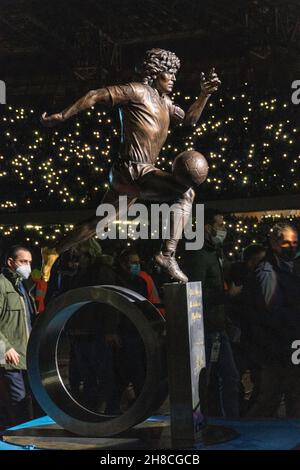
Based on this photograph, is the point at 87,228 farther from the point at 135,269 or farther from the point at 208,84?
the point at 135,269

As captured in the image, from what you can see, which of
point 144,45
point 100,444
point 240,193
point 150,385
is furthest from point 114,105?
point 144,45

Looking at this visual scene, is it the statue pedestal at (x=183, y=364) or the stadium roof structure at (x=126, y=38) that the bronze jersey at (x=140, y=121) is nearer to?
the statue pedestal at (x=183, y=364)

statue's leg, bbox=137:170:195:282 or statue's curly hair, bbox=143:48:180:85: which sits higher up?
statue's curly hair, bbox=143:48:180:85

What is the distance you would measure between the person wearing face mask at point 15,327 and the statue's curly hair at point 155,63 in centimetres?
165

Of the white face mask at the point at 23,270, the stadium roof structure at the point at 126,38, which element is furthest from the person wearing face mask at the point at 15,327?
the stadium roof structure at the point at 126,38

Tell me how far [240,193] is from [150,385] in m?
5.87

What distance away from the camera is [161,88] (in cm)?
423

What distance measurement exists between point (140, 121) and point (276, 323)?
5.70 ft

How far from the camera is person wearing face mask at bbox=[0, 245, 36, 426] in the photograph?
4914 millimetres

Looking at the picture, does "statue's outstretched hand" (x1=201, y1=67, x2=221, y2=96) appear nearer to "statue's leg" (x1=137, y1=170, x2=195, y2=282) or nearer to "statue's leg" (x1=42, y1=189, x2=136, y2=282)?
"statue's leg" (x1=137, y1=170, x2=195, y2=282)

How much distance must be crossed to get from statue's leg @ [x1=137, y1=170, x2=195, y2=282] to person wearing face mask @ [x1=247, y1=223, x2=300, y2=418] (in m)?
1.00

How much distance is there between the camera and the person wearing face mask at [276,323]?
477 centimetres

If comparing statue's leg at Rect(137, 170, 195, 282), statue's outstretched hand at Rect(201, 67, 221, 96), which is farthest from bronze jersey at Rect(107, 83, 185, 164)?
statue's outstretched hand at Rect(201, 67, 221, 96)

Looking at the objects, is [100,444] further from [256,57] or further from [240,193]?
[256,57]
